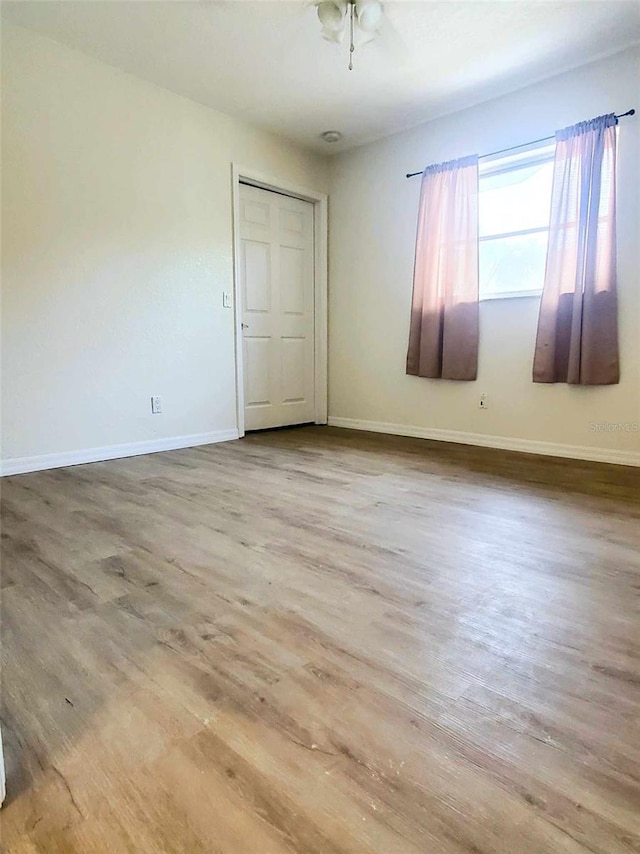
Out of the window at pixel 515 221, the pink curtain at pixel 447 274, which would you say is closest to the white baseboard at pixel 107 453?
the pink curtain at pixel 447 274

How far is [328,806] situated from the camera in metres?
0.76

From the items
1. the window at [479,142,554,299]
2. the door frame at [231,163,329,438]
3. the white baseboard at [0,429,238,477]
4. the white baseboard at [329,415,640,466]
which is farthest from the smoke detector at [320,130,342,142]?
the white baseboard at [0,429,238,477]

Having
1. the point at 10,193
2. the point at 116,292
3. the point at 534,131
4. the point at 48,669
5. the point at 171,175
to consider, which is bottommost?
the point at 48,669

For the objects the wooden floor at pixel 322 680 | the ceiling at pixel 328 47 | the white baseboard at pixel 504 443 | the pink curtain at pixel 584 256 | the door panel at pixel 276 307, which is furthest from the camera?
the door panel at pixel 276 307

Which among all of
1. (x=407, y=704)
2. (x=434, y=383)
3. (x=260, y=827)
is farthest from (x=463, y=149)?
(x=260, y=827)

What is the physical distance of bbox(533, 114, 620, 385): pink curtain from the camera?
302 cm

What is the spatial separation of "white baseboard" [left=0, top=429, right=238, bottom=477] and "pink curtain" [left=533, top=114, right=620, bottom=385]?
2.54m

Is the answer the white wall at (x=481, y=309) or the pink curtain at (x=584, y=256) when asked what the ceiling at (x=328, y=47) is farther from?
the pink curtain at (x=584, y=256)

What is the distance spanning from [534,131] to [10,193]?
324 centimetres

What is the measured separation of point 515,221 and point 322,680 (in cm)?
340

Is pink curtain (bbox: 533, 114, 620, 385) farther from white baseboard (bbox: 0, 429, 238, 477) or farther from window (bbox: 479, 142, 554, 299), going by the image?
white baseboard (bbox: 0, 429, 238, 477)

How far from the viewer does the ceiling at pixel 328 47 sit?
2.60 m

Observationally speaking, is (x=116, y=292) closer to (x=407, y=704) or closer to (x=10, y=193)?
(x=10, y=193)

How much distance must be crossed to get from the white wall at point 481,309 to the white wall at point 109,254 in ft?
3.49
